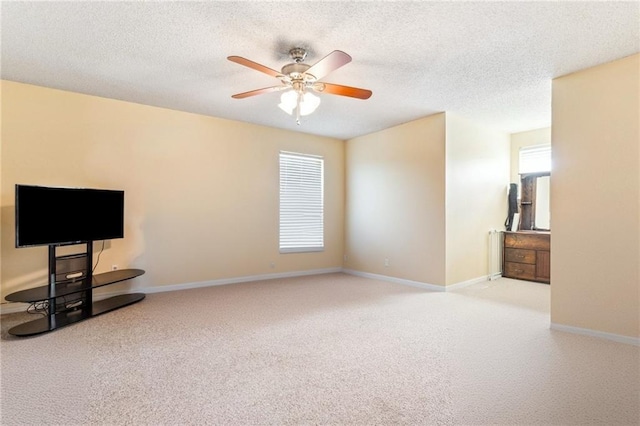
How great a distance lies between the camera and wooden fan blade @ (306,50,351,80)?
2311 millimetres

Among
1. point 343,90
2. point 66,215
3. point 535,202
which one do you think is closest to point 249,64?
point 343,90

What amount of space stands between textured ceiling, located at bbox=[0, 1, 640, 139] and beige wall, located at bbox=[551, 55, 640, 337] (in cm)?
28

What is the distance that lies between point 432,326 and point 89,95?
531cm

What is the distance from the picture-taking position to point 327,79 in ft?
11.9

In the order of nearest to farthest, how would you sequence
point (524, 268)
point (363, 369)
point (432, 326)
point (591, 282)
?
point (363, 369), point (591, 282), point (432, 326), point (524, 268)

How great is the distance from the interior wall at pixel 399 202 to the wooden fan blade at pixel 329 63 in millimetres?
2911

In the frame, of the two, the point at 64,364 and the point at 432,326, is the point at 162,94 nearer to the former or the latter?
the point at 64,364

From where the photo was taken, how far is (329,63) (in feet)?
8.19

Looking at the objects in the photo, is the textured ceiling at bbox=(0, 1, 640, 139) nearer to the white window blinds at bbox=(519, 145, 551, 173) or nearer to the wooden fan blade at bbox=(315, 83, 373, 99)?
the wooden fan blade at bbox=(315, 83, 373, 99)

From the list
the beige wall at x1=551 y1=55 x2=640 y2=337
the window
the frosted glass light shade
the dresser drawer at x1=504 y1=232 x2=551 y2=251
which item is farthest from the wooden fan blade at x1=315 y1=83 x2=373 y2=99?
the dresser drawer at x1=504 y1=232 x2=551 y2=251

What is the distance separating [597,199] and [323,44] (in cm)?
313

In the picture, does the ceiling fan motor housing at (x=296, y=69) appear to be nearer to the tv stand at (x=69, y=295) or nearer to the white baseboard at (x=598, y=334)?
the tv stand at (x=69, y=295)

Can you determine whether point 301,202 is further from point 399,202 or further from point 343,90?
point 343,90

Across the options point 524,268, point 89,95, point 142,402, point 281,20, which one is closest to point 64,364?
point 142,402
